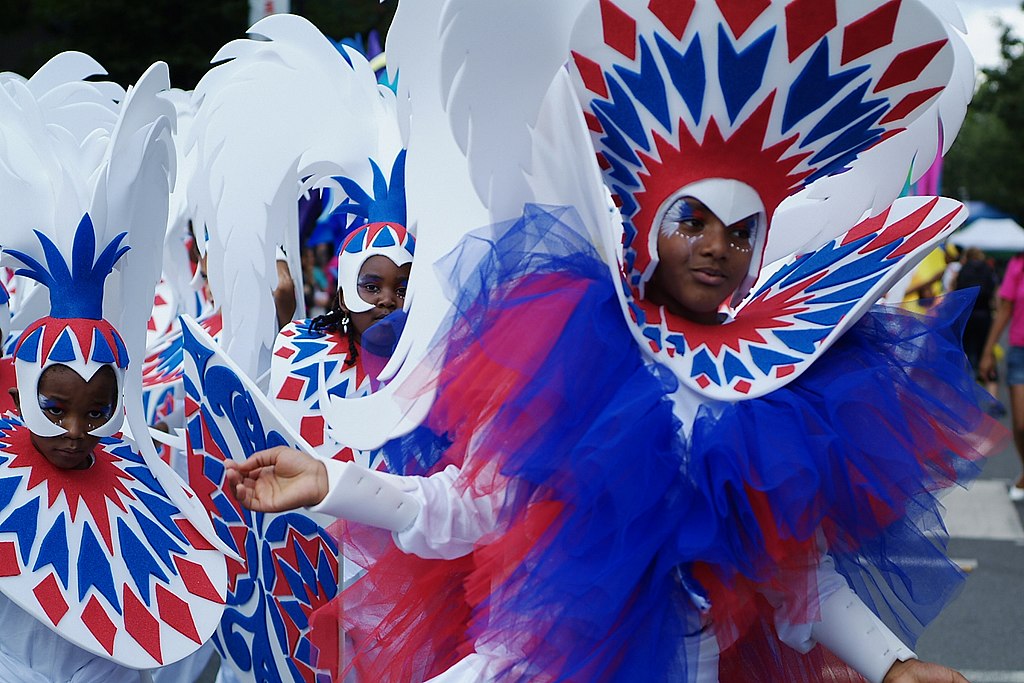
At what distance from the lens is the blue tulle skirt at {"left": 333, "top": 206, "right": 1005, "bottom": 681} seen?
2.34 m

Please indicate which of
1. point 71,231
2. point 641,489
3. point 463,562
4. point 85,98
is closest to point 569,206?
point 641,489

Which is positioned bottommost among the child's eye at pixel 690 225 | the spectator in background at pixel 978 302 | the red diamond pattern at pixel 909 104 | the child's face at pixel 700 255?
the spectator in background at pixel 978 302

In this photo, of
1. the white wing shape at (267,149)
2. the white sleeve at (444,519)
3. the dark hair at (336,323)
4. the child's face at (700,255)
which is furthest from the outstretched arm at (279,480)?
the white wing shape at (267,149)

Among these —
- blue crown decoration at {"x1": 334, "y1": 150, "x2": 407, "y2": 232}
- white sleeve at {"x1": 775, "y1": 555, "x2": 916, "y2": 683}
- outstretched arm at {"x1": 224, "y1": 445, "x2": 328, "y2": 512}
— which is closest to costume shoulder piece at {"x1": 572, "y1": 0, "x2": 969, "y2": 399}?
white sleeve at {"x1": 775, "y1": 555, "x2": 916, "y2": 683}

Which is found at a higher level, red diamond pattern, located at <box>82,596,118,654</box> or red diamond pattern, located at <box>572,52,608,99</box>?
→ red diamond pattern, located at <box>572,52,608,99</box>

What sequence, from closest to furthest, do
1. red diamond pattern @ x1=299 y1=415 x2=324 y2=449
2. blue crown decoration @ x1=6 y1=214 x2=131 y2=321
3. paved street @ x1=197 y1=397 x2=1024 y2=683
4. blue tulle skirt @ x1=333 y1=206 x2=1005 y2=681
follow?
blue tulle skirt @ x1=333 y1=206 x2=1005 y2=681 < blue crown decoration @ x1=6 y1=214 x2=131 y2=321 < red diamond pattern @ x1=299 y1=415 x2=324 y2=449 < paved street @ x1=197 y1=397 x2=1024 y2=683

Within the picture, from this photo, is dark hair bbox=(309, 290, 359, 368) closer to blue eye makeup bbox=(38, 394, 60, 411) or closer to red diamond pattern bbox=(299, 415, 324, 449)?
red diamond pattern bbox=(299, 415, 324, 449)

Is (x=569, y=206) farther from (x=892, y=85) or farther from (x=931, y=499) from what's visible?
(x=931, y=499)

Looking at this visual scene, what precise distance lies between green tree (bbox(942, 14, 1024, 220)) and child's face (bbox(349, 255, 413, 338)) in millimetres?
30115

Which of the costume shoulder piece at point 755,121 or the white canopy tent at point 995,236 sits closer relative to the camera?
the costume shoulder piece at point 755,121

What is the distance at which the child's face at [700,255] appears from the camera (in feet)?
8.38

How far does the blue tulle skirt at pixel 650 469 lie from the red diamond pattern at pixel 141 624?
1.00m

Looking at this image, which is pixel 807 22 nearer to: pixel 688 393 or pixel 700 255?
pixel 700 255

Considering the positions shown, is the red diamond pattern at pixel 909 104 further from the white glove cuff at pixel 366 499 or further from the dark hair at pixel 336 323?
the dark hair at pixel 336 323
